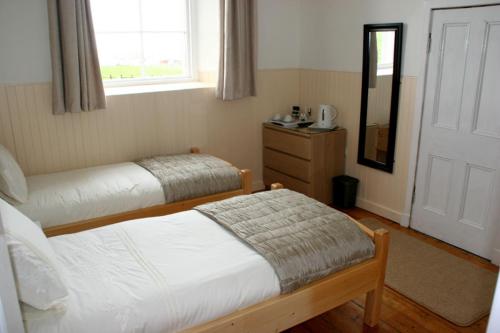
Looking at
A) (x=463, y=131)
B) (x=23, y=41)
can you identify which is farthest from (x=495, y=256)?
(x=23, y=41)

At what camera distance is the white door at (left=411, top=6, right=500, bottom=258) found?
295cm

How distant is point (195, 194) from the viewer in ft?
10.7

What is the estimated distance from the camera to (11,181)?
8.85ft

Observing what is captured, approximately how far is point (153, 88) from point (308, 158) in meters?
1.55

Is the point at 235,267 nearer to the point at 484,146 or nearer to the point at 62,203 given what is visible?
the point at 62,203

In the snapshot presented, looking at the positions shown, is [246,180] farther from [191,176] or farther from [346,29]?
[346,29]

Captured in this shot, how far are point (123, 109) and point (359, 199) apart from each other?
232 cm

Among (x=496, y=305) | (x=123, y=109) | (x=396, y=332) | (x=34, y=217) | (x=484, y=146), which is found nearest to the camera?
(x=496, y=305)

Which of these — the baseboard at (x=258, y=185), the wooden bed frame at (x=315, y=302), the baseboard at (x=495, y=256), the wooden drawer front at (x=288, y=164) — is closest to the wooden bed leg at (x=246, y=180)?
the wooden drawer front at (x=288, y=164)

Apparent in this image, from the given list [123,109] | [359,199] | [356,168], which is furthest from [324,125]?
[123,109]

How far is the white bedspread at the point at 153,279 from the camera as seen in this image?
168 cm

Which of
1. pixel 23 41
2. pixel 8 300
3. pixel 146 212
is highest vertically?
pixel 23 41

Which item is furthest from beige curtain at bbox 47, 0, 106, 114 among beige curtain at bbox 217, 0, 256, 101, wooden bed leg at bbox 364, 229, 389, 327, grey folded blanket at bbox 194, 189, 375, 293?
wooden bed leg at bbox 364, 229, 389, 327

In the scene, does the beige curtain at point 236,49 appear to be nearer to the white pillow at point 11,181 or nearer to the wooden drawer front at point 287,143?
the wooden drawer front at point 287,143
